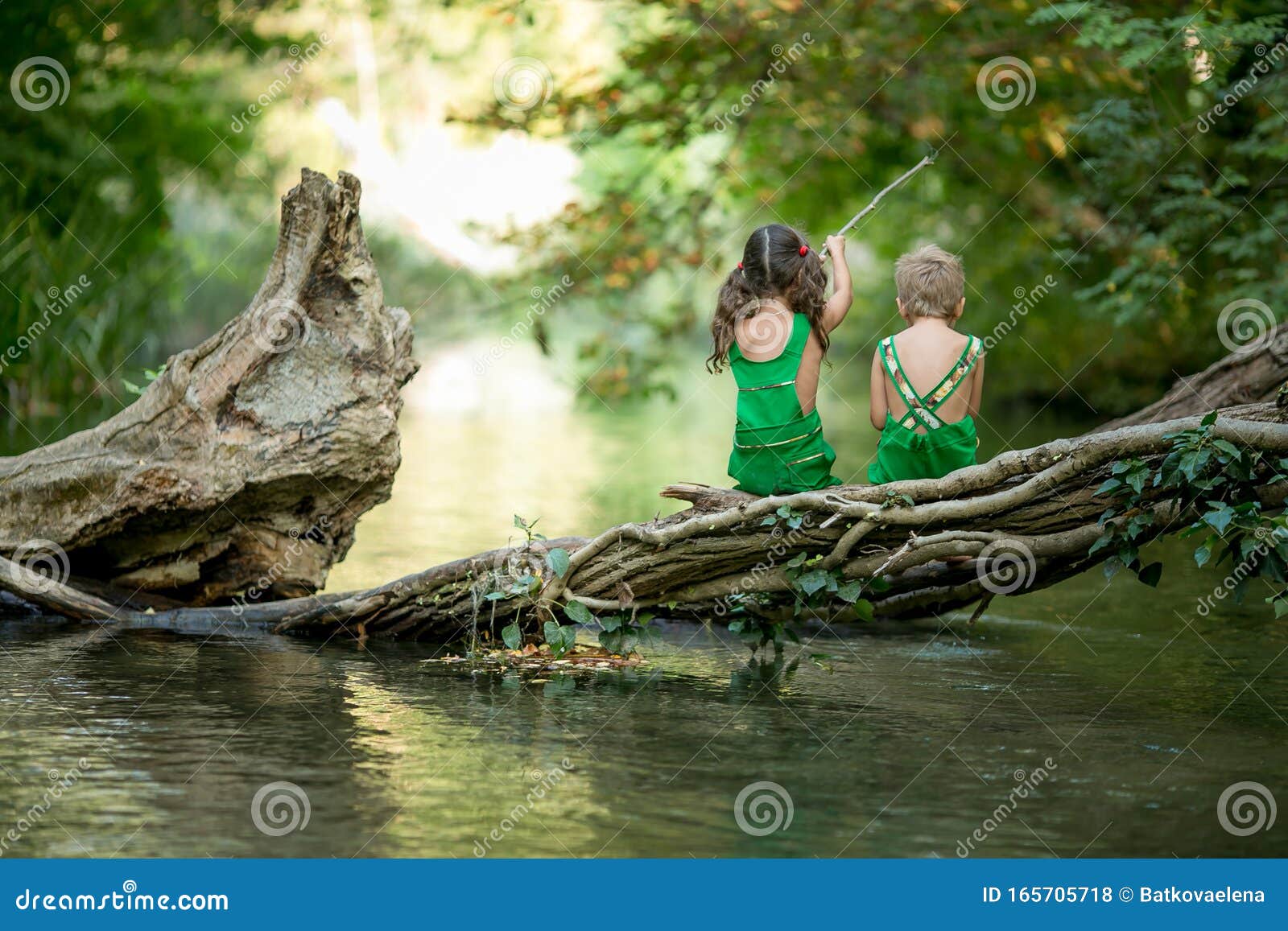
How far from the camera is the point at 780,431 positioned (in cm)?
641

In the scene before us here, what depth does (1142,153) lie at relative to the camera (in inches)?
515

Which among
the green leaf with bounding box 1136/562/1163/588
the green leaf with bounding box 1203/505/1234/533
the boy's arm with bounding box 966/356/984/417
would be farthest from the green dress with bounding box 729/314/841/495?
the green leaf with bounding box 1203/505/1234/533

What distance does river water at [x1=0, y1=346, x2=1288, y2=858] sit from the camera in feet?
13.3

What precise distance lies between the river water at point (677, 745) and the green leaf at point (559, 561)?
0.54 m

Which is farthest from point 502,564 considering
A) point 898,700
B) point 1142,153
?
point 1142,153

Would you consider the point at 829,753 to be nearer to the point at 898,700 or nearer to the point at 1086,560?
the point at 898,700

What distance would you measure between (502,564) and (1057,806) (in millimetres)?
3034

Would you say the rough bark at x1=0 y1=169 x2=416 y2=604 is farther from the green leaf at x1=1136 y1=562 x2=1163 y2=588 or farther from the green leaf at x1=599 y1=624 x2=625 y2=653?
the green leaf at x1=1136 y1=562 x2=1163 y2=588

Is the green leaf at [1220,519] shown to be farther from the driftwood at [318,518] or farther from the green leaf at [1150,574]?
the driftwood at [318,518]

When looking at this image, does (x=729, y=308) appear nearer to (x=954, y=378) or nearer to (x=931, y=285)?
(x=931, y=285)

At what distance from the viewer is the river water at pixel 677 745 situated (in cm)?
406

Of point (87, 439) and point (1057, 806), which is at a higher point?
point (87, 439)

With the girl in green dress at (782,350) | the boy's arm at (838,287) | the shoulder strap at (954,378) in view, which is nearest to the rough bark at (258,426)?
the girl in green dress at (782,350)

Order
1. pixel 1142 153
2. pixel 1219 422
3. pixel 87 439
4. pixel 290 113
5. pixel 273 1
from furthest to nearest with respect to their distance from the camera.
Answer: pixel 290 113
pixel 273 1
pixel 1142 153
pixel 87 439
pixel 1219 422
